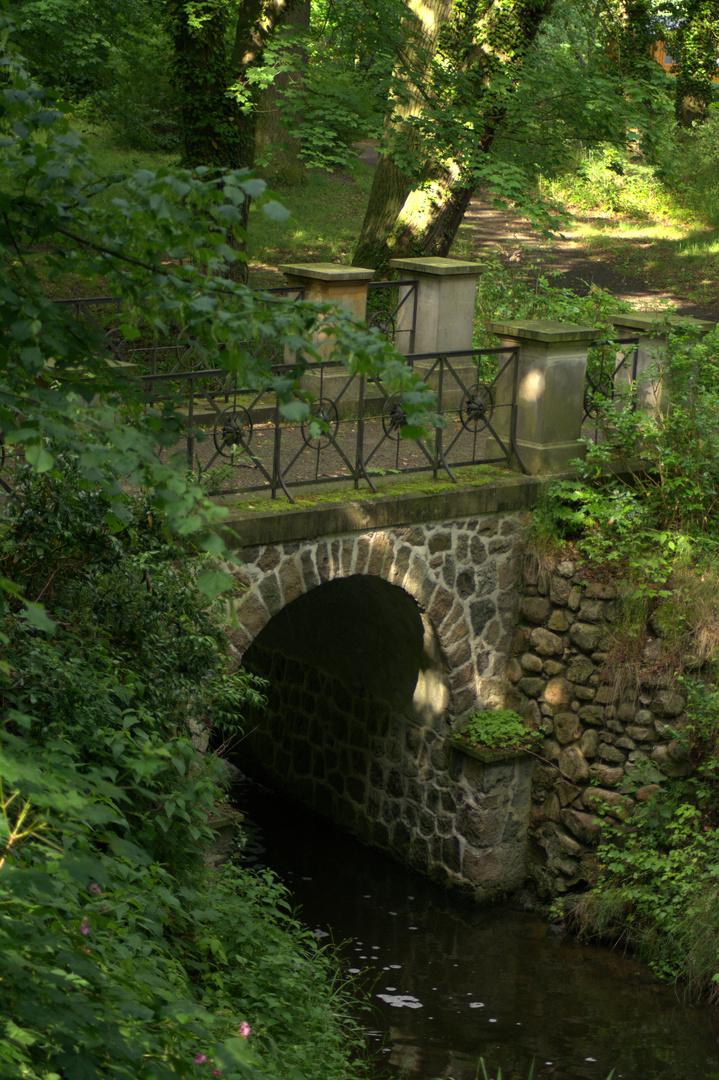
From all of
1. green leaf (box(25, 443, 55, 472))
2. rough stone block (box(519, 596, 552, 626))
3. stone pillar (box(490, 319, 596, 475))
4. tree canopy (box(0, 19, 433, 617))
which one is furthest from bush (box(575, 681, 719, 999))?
green leaf (box(25, 443, 55, 472))

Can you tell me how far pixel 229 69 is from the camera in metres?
10.6

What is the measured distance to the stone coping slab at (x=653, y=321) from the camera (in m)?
7.85

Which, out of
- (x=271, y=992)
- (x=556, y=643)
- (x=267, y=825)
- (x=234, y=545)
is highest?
(x=234, y=545)

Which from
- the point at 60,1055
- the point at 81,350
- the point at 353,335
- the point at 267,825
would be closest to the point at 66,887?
the point at 60,1055

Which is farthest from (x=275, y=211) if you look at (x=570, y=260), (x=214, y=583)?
(x=570, y=260)

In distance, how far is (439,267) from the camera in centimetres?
930

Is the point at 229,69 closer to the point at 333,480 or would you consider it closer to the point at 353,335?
the point at 333,480

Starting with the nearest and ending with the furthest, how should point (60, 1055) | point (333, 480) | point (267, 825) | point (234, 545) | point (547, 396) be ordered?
point (60, 1055) → point (234, 545) → point (333, 480) → point (547, 396) → point (267, 825)

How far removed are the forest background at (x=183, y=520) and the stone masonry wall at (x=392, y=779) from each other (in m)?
1.00

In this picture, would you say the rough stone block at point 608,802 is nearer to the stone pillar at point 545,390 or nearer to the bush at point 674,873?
the bush at point 674,873

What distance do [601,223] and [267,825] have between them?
16.6m

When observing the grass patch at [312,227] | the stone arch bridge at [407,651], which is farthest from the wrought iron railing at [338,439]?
the grass patch at [312,227]

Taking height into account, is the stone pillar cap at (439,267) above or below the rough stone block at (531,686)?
above

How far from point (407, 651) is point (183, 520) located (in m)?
5.76
